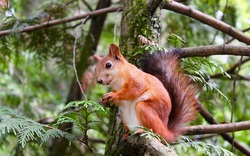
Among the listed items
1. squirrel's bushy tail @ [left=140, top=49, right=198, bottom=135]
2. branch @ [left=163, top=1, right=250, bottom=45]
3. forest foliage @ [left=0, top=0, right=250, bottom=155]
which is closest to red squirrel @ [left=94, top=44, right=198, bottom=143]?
squirrel's bushy tail @ [left=140, top=49, right=198, bottom=135]

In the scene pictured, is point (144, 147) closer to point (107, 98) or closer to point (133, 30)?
point (107, 98)

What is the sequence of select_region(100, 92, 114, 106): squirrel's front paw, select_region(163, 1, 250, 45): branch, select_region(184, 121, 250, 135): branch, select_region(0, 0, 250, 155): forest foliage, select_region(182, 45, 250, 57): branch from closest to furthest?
select_region(0, 0, 250, 155): forest foliage
select_region(100, 92, 114, 106): squirrel's front paw
select_region(182, 45, 250, 57): branch
select_region(184, 121, 250, 135): branch
select_region(163, 1, 250, 45): branch

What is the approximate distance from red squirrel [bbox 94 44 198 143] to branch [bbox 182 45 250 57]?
69 millimetres

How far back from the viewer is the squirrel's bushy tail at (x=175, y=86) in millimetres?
2160

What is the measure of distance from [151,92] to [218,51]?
1.37ft

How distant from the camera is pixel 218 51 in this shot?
2139 millimetres

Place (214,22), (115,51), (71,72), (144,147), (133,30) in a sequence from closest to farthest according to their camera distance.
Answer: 1. (144,147)
2. (115,51)
3. (133,30)
4. (214,22)
5. (71,72)

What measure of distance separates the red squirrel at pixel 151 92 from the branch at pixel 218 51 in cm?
7

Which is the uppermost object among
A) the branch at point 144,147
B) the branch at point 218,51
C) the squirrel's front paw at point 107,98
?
the branch at point 218,51

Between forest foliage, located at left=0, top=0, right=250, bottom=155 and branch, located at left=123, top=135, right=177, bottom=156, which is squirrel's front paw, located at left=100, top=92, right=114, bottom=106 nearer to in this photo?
forest foliage, located at left=0, top=0, right=250, bottom=155

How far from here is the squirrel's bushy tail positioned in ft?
7.09

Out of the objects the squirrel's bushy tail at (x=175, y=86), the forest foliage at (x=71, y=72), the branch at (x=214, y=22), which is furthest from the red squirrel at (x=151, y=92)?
the branch at (x=214, y=22)

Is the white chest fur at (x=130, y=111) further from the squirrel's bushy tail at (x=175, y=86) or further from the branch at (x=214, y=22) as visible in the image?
the branch at (x=214, y=22)

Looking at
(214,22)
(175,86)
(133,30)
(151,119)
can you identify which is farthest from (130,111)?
(214,22)
